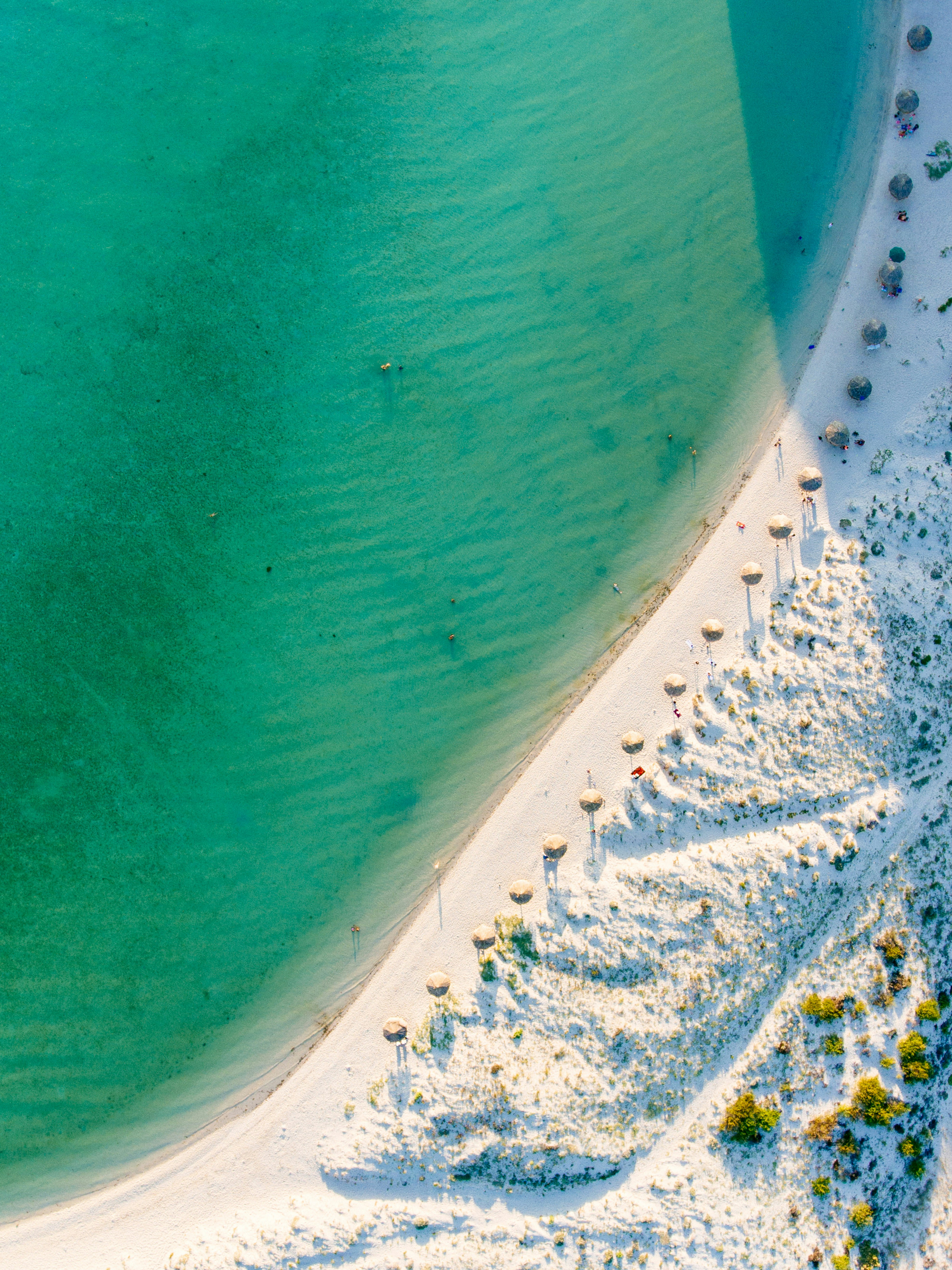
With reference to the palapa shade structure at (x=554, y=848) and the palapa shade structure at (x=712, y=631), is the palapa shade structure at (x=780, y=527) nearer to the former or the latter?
the palapa shade structure at (x=712, y=631)

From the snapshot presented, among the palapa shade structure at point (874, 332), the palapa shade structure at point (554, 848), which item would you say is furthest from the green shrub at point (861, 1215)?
the palapa shade structure at point (874, 332)

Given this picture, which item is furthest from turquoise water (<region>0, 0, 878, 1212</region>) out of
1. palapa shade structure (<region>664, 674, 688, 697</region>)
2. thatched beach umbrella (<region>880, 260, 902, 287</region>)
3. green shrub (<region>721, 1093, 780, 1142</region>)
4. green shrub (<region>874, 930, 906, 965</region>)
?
green shrub (<region>874, 930, 906, 965</region>)

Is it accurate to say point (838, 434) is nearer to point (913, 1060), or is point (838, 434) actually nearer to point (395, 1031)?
point (913, 1060)

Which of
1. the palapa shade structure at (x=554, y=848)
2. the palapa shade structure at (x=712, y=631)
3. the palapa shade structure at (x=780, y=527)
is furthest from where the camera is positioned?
the palapa shade structure at (x=780, y=527)

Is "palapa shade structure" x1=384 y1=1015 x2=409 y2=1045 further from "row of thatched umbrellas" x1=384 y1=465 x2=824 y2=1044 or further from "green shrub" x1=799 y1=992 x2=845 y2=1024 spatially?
"green shrub" x1=799 y1=992 x2=845 y2=1024

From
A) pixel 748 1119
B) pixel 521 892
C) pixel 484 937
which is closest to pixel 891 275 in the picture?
pixel 521 892

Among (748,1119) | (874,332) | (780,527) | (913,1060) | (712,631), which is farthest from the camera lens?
(874,332)

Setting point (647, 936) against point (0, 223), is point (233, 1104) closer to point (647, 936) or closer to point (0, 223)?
point (647, 936)
